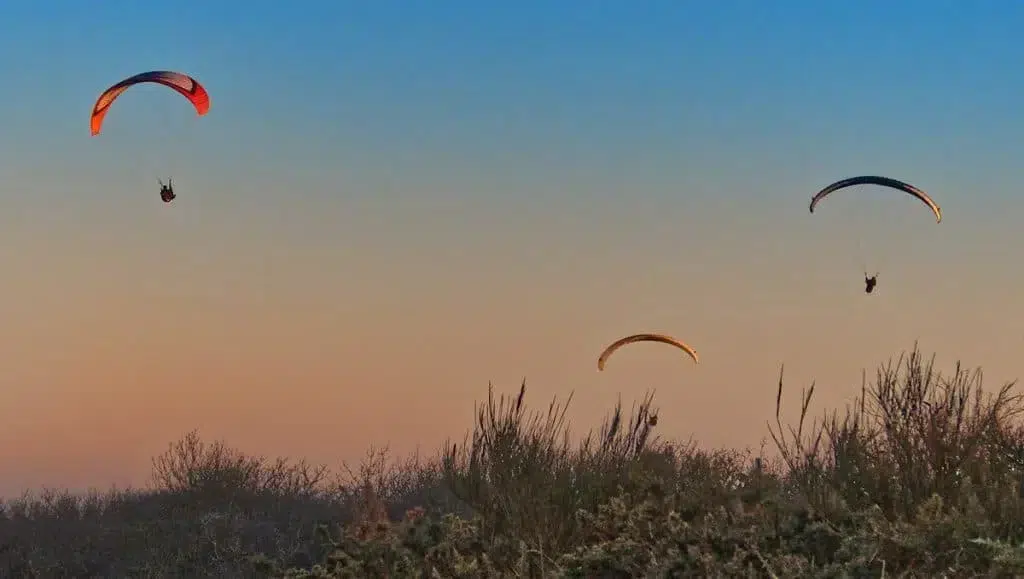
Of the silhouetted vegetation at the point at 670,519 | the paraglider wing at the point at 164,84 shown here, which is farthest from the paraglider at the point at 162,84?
the silhouetted vegetation at the point at 670,519

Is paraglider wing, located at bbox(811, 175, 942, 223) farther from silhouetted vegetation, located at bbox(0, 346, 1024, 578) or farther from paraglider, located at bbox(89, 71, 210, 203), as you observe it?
paraglider, located at bbox(89, 71, 210, 203)

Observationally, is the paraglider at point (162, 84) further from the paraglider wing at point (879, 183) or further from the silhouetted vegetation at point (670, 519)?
the paraglider wing at point (879, 183)

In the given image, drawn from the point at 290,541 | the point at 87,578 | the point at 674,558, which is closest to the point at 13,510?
the point at 87,578

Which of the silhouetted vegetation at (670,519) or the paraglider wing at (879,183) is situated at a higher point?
the paraglider wing at (879,183)

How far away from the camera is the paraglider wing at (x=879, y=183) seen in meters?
17.3

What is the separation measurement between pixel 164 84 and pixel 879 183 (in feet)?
38.0

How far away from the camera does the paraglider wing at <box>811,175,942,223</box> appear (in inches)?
681

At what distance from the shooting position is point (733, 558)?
7.28 metres

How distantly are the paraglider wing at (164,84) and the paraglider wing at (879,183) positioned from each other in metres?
10.6

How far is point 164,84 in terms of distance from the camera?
1575 centimetres

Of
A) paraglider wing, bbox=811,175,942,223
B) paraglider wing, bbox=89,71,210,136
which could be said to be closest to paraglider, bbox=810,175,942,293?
paraglider wing, bbox=811,175,942,223

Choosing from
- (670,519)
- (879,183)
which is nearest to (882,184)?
(879,183)

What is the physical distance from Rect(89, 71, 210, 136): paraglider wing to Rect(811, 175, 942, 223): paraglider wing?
10.6m

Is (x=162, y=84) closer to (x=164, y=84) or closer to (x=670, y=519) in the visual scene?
(x=164, y=84)
